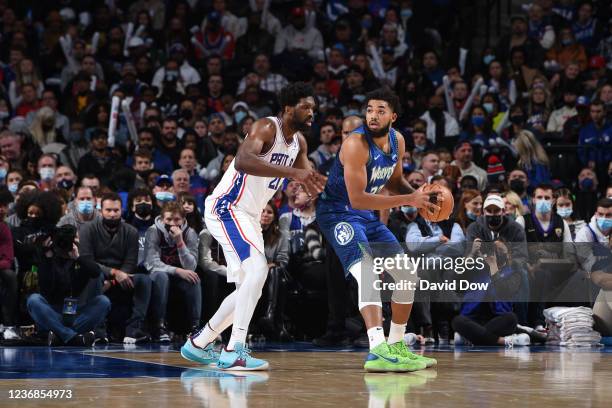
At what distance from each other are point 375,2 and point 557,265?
8.70 m

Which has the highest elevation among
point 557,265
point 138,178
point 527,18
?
point 527,18

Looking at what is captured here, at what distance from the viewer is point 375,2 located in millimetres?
18859

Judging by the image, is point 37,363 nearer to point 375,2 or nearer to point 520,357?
point 520,357

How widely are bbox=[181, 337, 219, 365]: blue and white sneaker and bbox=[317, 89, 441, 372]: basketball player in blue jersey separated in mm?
1192

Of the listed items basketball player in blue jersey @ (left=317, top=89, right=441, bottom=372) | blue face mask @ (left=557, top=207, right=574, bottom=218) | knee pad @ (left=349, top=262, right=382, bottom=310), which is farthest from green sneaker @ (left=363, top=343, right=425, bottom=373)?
blue face mask @ (left=557, top=207, right=574, bottom=218)

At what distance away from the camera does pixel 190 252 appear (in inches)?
439

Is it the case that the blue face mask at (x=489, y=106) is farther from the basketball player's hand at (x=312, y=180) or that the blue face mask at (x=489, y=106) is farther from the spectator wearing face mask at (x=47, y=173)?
the basketball player's hand at (x=312, y=180)

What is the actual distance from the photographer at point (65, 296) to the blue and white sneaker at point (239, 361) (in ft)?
9.50

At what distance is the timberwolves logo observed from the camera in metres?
7.65

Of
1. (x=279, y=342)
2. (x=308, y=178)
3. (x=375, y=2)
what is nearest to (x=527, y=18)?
(x=375, y=2)

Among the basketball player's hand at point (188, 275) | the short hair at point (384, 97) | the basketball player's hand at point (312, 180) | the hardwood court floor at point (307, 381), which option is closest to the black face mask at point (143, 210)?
the basketball player's hand at point (188, 275)

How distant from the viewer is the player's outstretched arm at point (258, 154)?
7.36 m

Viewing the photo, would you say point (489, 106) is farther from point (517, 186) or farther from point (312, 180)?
point (312, 180)

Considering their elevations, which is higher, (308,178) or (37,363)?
(308,178)
